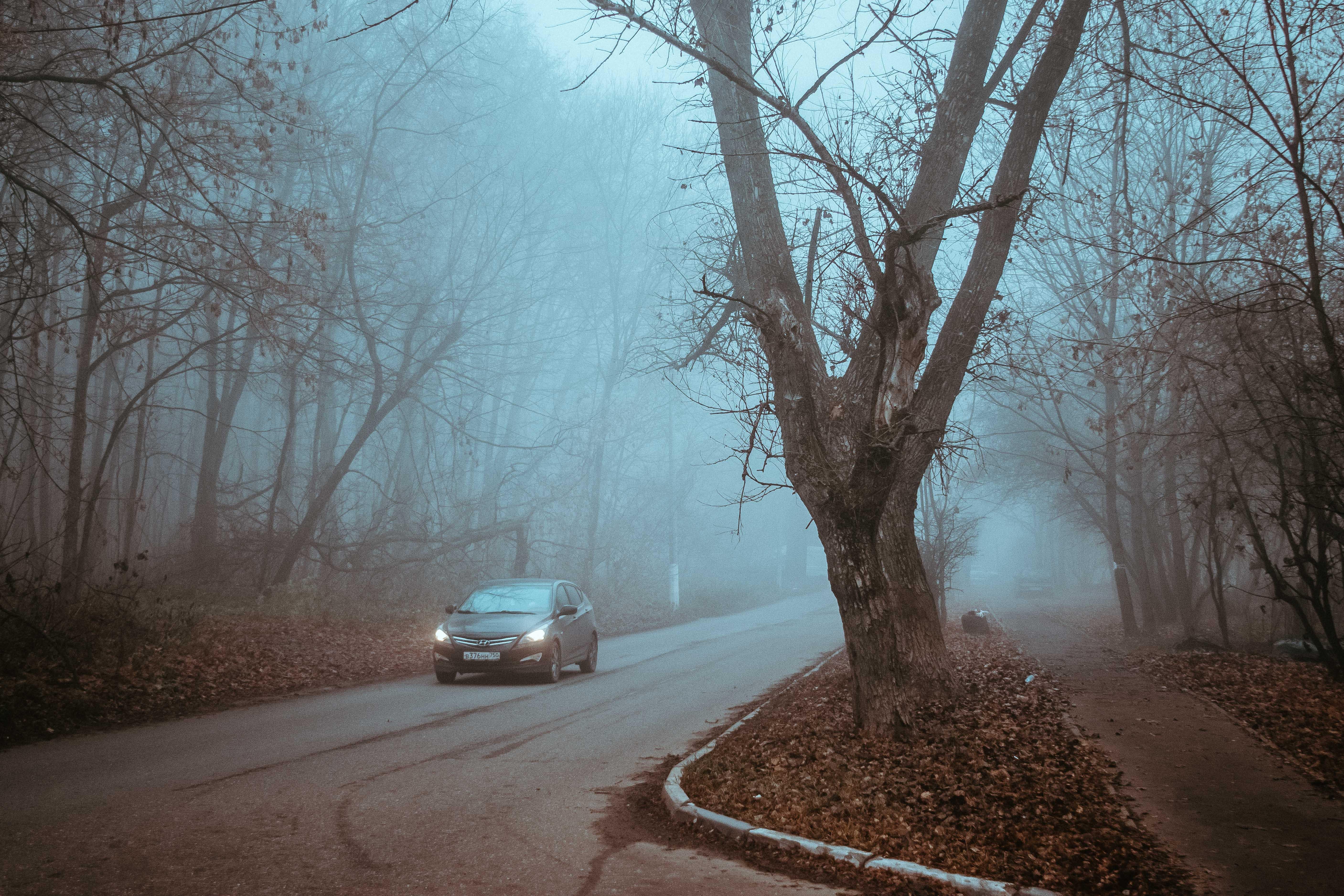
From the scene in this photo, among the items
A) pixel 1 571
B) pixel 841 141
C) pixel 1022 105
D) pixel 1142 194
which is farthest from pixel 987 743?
pixel 1142 194

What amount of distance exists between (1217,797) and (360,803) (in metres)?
6.42

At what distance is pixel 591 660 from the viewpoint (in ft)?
51.4

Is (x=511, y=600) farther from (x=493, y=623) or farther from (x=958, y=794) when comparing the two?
(x=958, y=794)

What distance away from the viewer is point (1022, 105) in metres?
9.34

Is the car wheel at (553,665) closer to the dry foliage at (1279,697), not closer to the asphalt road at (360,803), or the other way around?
the asphalt road at (360,803)

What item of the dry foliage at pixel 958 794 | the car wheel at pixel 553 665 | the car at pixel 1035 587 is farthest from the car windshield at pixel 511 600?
the car at pixel 1035 587

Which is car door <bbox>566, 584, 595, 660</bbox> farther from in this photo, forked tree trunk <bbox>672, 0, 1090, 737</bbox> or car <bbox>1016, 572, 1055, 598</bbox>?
car <bbox>1016, 572, 1055, 598</bbox>

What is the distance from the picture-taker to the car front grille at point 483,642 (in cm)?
1337

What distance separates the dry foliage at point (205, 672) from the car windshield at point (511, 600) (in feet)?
5.89

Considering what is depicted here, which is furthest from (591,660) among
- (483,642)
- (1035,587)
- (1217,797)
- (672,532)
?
(1035,587)

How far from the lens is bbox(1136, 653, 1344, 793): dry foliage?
7488 millimetres

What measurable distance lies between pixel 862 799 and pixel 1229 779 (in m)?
3.13

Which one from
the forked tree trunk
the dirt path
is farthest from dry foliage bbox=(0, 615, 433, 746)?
the dirt path

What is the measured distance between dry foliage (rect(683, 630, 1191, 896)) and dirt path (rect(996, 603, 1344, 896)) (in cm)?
26
